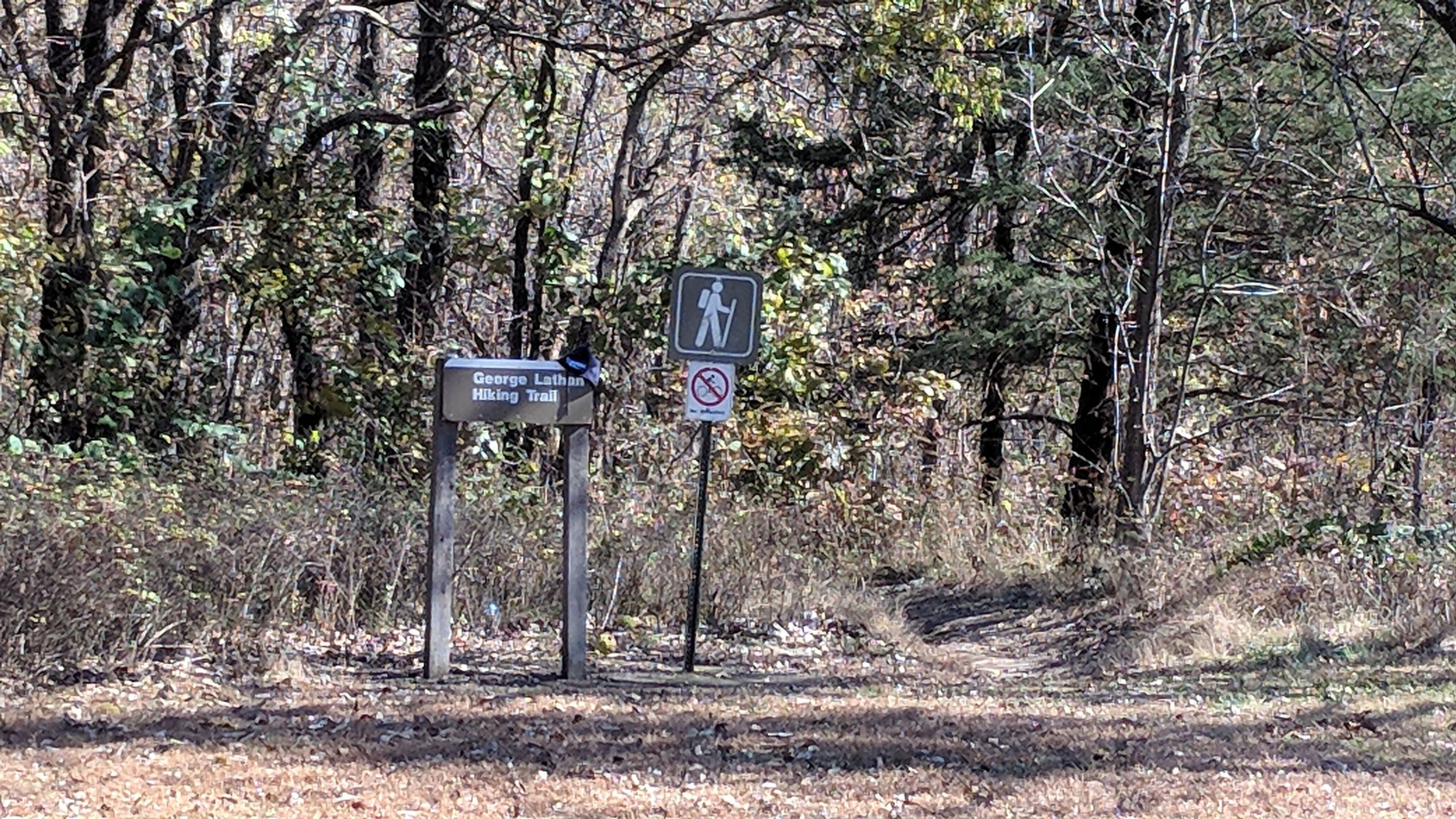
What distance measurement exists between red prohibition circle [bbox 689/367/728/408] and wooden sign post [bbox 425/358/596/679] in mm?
597

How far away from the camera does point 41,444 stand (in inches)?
424

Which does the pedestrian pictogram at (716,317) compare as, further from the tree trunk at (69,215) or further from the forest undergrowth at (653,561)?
the tree trunk at (69,215)

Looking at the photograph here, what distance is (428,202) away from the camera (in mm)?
15195

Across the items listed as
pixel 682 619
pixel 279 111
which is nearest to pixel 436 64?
pixel 279 111

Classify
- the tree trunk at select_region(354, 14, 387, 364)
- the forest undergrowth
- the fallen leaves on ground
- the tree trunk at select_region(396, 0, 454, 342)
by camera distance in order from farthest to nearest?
the tree trunk at select_region(396, 0, 454, 342) → the tree trunk at select_region(354, 14, 387, 364) → the forest undergrowth → the fallen leaves on ground

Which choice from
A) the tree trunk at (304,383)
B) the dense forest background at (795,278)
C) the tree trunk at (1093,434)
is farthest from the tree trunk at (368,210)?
the tree trunk at (1093,434)

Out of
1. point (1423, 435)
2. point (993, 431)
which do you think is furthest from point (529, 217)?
point (1423, 435)

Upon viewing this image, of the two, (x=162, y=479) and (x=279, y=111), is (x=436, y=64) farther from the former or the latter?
(x=162, y=479)

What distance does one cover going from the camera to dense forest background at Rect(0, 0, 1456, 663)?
1133cm

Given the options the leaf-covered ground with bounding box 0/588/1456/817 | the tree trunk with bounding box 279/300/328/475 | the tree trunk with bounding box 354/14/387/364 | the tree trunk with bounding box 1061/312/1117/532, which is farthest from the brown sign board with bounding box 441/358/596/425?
the tree trunk with bounding box 1061/312/1117/532

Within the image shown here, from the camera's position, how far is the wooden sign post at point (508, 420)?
26.3 feet

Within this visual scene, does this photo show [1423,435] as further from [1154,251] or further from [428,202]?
[428,202]

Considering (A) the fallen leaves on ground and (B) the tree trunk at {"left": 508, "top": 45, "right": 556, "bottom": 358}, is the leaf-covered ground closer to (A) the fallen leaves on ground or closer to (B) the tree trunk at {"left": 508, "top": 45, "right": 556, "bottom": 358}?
(A) the fallen leaves on ground

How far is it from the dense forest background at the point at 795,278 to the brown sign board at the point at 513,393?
1952 millimetres
